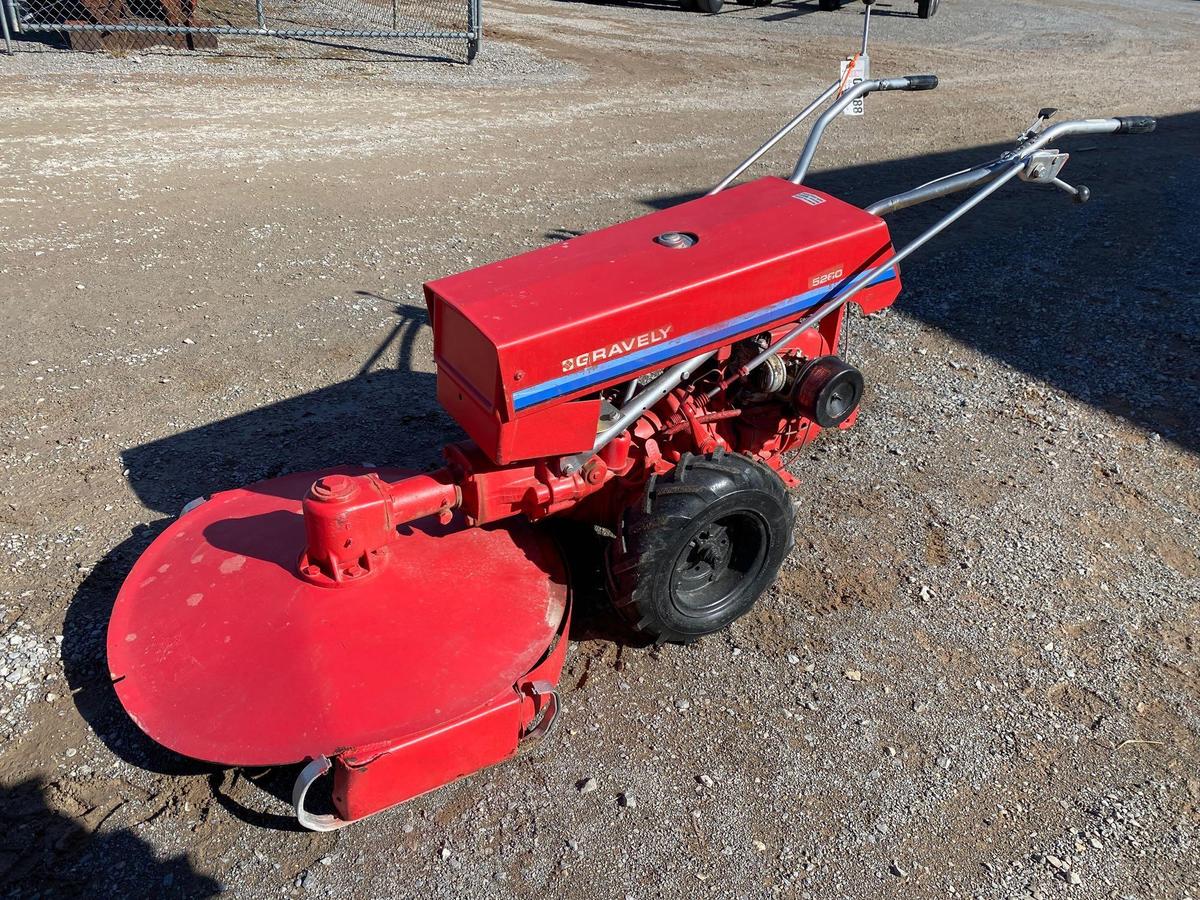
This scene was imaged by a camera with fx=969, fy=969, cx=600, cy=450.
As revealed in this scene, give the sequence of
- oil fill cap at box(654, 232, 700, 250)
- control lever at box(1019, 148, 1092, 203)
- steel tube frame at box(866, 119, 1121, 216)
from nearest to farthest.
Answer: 1. oil fill cap at box(654, 232, 700, 250)
2. steel tube frame at box(866, 119, 1121, 216)
3. control lever at box(1019, 148, 1092, 203)

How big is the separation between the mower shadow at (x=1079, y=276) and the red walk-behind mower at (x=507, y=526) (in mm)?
2577

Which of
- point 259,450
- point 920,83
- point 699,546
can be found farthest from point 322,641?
point 920,83

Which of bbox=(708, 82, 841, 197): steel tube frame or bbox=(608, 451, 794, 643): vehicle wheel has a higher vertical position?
bbox=(708, 82, 841, 197): steel tube frame

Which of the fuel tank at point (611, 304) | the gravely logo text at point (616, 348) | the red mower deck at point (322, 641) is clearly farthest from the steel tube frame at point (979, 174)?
the red mower deck at point (322, 641)

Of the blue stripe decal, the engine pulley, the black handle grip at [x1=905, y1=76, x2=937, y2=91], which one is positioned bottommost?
the engine pulley

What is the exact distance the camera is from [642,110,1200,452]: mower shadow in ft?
18.3

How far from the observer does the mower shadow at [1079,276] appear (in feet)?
18.3

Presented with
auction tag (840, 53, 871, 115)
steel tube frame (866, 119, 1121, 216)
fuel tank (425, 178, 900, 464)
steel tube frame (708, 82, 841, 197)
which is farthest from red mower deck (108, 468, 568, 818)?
auction tag (840, 53, 871, 115)

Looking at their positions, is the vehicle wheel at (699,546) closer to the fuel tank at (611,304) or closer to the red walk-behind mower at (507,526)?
the red walk-behind mower at (507,526)

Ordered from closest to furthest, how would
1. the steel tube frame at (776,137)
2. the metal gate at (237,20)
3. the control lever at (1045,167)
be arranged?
the control lever at (1045,167) → the steel tube frame at (776,137) → the metal gate at (237,20)

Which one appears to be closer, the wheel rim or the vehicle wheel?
the vehicle wheel

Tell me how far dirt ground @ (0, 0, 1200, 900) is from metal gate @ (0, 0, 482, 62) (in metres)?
1.55

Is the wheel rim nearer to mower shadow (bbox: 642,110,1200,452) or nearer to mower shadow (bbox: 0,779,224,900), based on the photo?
mower shadow (bbox: 0,779,224,900)

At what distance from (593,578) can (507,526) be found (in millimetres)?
476
